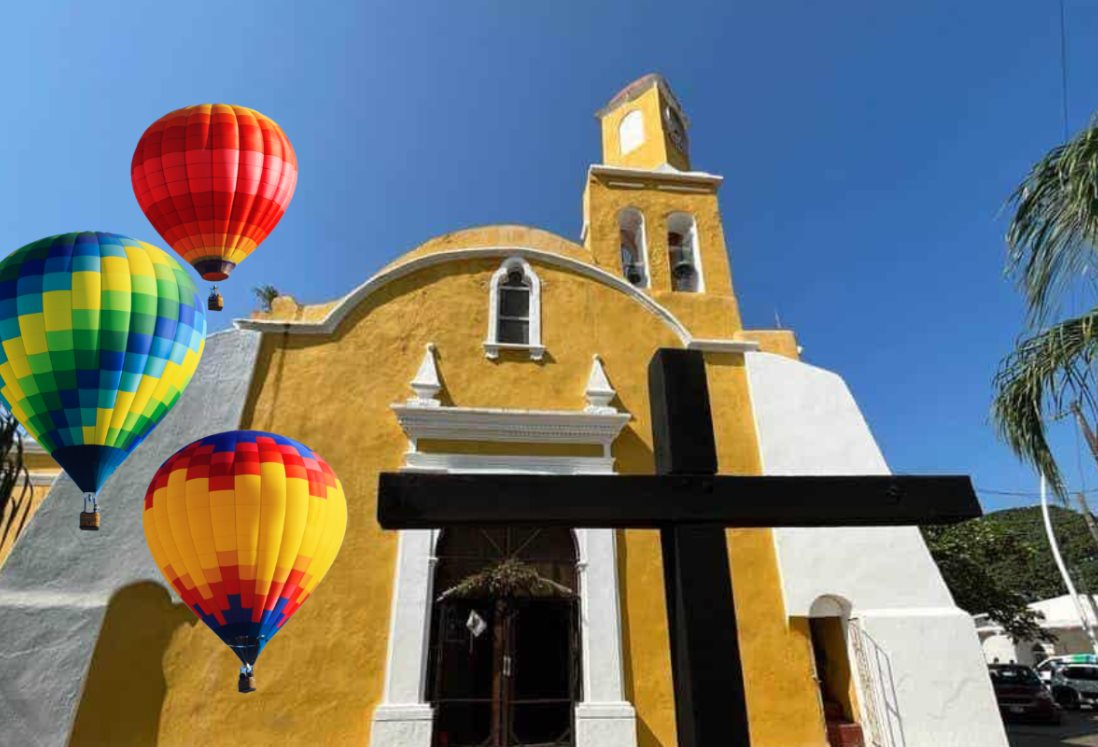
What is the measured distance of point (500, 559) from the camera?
8.19m

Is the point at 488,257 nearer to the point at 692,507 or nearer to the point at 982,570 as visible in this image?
the point at 692,507

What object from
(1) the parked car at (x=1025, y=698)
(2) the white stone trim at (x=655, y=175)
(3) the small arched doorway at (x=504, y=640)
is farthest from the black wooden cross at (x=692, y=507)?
(1) the parked car at (x=1025, y=698)

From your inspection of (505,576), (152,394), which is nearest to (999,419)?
(505,576)

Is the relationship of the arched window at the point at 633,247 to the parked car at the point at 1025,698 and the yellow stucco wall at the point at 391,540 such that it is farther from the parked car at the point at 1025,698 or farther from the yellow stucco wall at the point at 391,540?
the parked car at the point at 1025,698

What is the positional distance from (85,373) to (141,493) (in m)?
3.13

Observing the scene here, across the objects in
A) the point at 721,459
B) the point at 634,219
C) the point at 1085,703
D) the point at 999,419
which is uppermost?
the point at 634,219

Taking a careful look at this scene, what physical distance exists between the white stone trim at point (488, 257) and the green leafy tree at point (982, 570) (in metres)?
12.4

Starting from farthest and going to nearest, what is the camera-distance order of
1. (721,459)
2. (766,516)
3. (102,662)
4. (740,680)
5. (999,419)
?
1. (721,459)
2. (102,662)
3. (999,419)
4. (766,516)
5. (740,680)

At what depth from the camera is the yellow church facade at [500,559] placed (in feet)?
23.4

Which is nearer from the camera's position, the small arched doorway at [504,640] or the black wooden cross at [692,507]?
the black wooden cross at [692,507]

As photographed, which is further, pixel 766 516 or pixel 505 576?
pixel 505 576

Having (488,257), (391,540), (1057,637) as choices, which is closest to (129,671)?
(391,540)

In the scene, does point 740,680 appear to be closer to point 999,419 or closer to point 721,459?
point 999,419

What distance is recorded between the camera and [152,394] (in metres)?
5.50
